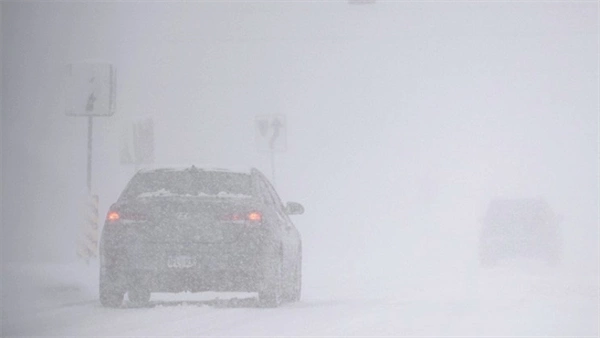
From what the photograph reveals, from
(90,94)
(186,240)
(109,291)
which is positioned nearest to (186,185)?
(186,240)

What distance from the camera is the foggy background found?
42.3 feet

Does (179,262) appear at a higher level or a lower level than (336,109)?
lower

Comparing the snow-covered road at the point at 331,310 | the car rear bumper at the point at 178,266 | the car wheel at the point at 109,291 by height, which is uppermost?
the car rear bumper at the point at 178,266

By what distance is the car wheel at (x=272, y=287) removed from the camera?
30.9ft

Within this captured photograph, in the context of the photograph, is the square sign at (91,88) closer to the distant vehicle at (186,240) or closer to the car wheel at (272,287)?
the distant vehicle at (186,240)

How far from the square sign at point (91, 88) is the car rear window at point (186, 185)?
2.97 meters

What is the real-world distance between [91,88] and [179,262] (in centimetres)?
404

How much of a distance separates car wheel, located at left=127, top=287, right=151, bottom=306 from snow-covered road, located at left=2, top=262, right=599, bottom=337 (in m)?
0.09

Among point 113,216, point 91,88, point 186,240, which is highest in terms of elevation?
point 91,88

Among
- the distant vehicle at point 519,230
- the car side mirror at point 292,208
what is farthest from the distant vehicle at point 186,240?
the distant vehicle at point 519,230

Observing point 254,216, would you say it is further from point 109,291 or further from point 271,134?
point 271,134

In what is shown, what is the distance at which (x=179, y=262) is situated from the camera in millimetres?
9109

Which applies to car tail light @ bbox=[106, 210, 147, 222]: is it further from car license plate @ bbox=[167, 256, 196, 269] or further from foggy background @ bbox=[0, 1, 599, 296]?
foggy background @ bbox=[0, 1, 599, 296]

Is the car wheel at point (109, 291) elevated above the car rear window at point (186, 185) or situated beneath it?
situated beneath
